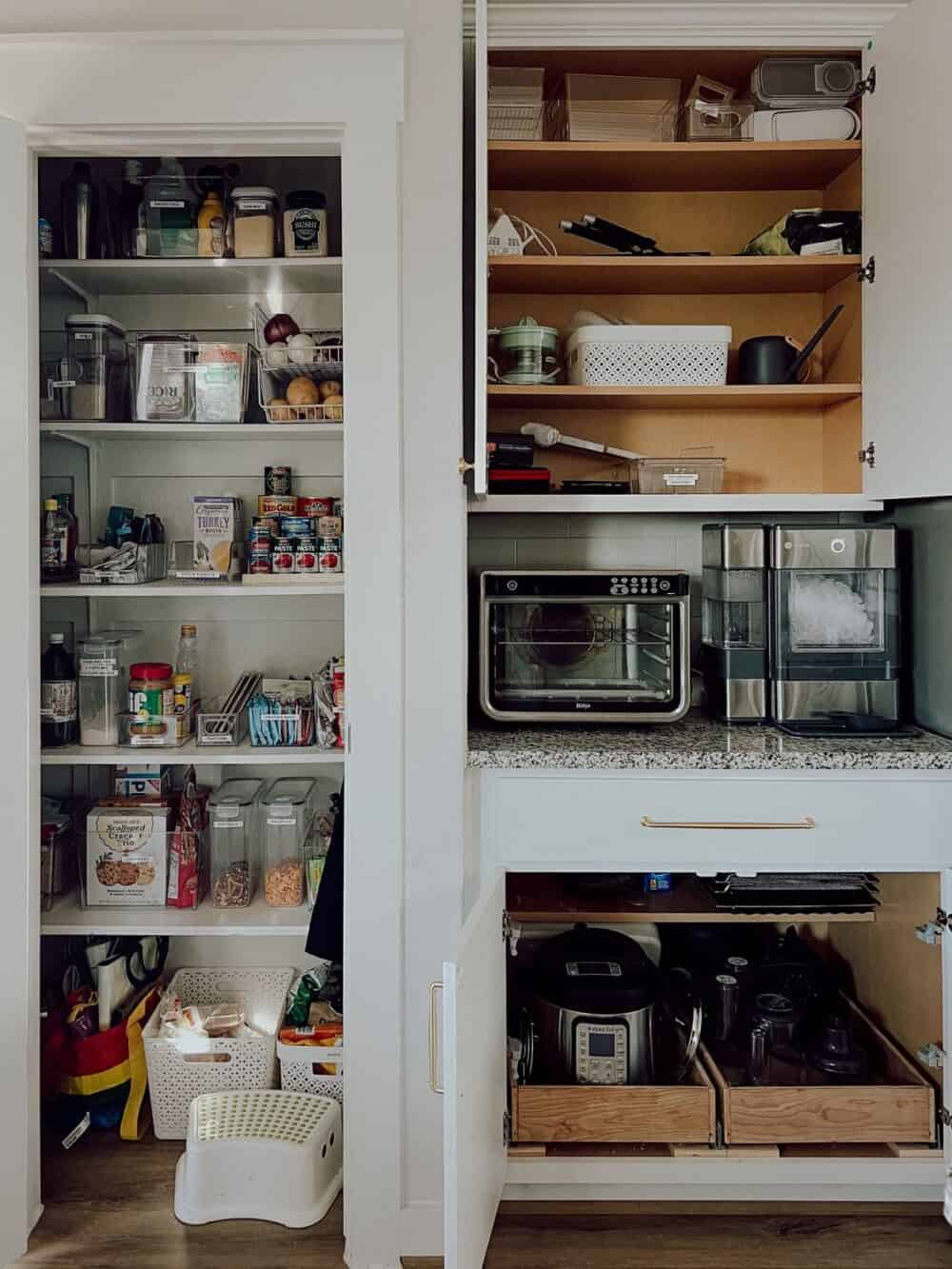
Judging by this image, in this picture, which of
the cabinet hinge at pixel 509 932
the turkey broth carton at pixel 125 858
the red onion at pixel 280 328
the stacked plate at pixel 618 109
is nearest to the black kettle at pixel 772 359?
the stacked plate at pixel 618 109

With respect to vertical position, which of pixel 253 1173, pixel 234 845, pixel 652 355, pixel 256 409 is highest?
pixel 652 355

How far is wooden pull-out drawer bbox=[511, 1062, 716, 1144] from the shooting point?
79.3 inches

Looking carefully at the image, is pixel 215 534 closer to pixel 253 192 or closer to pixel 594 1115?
pixel 253 192

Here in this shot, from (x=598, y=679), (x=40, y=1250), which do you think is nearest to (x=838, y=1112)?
(x=598, y=679)

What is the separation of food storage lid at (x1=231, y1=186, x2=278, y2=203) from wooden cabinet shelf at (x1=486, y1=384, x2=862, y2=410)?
1.84ft

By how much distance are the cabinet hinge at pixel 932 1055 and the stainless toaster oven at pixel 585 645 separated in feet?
2.49

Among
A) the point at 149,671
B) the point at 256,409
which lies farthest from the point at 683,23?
the point at 149,671

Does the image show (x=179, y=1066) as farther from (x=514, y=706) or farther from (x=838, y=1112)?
(x=838, y=1112)

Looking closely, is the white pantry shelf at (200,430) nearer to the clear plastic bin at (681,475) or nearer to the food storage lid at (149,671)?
the food storage lid at (149,671)

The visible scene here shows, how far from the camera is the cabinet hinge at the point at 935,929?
193 cm

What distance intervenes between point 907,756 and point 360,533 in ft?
3.51

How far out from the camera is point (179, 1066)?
223 cm

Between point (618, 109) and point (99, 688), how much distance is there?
1625 millimetres

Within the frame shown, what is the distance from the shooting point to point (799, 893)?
6.95 feet
